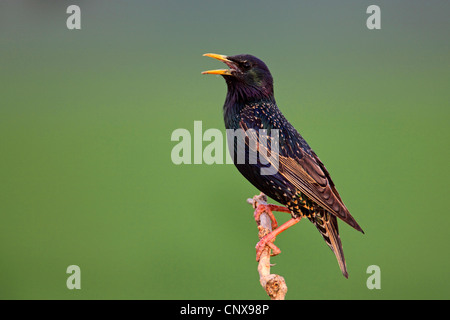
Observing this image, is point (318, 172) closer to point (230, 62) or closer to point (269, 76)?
point (269, 76)

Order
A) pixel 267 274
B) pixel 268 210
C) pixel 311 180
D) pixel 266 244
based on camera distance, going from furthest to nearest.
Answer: pixel 268 210 → pixel 266 244 → pixel 311 180 → pixel 267 274

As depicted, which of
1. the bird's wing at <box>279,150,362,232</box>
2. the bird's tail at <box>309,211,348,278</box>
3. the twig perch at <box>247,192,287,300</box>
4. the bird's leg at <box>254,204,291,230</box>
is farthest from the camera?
the bird's leg at <box>254,204,291,230</box>

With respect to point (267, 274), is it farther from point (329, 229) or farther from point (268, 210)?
point (268, 210)

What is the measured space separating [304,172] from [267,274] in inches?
27.7

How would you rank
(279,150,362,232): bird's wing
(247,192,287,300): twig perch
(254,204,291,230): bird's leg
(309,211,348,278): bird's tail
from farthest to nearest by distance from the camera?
(254,204,291,230): bird's leg < (309,211,348,278): bird's tail < (279,150,362,232): bird's wing < (247,192,287,300): twig perch

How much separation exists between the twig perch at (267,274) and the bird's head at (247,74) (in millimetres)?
840

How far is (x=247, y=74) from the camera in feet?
9.25

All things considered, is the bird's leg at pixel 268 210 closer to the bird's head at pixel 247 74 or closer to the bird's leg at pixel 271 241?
the bird's leg at pixel 271 241

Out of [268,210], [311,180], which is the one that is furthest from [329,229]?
[268,210]

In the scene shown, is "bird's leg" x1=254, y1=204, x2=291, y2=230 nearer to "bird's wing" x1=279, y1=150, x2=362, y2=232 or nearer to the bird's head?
"bird's wing" x1=279, y1=150, x2=362, y2=232

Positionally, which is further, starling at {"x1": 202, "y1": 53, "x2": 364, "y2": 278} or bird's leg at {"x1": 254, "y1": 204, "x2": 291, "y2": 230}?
bird's leg at {"x1": 254, "y1": 204, "x2": 291, "y2": 230}

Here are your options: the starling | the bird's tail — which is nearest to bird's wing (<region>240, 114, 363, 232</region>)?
the starling

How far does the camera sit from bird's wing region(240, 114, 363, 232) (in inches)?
103

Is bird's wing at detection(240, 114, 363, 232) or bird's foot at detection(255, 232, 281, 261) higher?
bird's wing at detection(240, 114, 363, 232)
